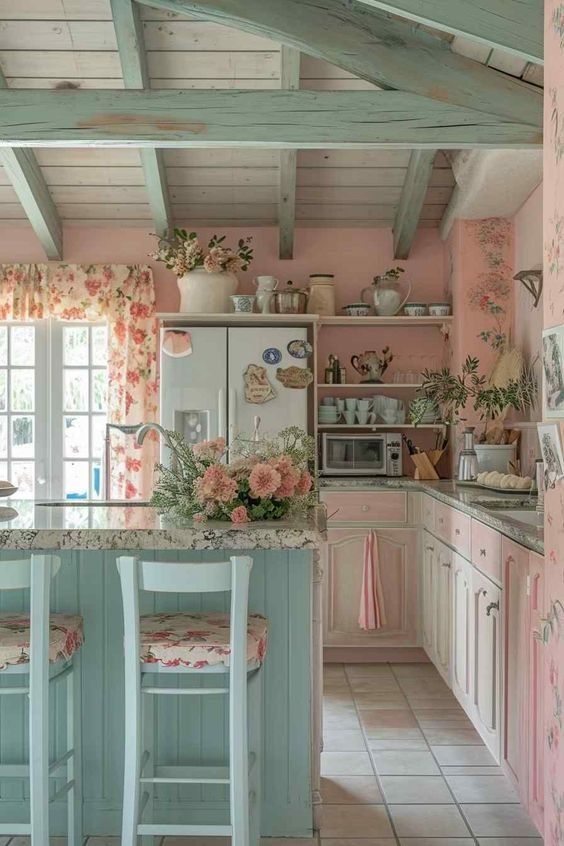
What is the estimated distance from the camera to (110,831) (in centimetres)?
294

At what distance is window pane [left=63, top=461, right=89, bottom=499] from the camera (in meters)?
5.88

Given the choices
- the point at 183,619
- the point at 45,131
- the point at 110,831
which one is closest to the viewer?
the point at 183,619

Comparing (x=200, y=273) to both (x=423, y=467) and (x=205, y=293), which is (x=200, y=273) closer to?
(x=205, y=293)

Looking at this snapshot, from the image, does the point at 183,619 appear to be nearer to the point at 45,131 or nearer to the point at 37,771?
the point at 37,771

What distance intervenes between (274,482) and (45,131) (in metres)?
1.96

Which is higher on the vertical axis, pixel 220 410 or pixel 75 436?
pixel 220 410

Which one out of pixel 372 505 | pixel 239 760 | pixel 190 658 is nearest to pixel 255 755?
pixel 239 760

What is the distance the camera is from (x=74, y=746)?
9.25ft

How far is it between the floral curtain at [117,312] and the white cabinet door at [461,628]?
2.35 m

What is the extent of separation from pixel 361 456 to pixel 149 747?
2.99 meters

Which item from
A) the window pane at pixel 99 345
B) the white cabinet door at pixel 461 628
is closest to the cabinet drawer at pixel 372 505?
the white cabinet door at pixel 461 628

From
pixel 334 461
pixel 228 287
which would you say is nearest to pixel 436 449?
pixel 334 461

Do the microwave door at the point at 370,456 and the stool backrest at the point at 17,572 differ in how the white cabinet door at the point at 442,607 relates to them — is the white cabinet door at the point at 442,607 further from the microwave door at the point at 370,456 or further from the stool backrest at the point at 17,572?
the stool backrest at the point at 17,572

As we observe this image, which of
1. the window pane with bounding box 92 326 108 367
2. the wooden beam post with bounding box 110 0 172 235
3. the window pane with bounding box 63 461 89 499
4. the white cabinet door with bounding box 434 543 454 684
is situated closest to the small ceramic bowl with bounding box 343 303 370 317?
the wooden beam post with bounding box 110 0 172 235
